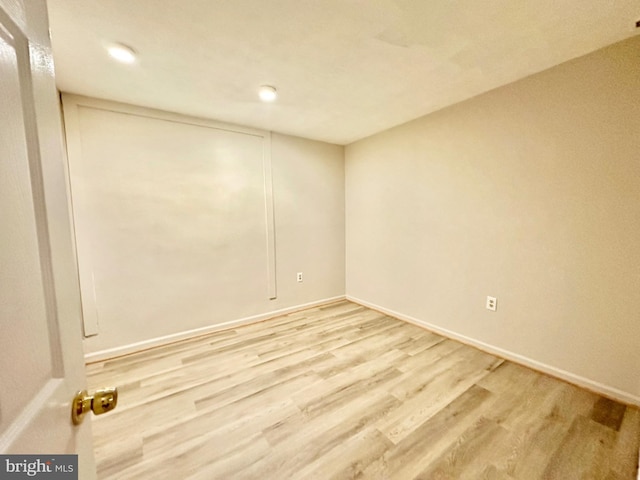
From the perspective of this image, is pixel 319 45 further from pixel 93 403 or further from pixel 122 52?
pixel 93 403

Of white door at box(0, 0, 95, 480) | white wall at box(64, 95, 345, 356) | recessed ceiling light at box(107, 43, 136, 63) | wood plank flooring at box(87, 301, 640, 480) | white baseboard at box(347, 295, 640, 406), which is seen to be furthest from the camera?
white wall at box(64, 95, 345, 356)

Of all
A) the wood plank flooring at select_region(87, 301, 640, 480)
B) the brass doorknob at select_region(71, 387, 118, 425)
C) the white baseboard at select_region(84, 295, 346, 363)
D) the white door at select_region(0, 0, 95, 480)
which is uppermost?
the white door at select_region(0, 0, 95, 480)

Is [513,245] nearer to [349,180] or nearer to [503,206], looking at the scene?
[503,206]

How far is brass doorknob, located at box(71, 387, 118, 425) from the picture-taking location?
511 millimetres

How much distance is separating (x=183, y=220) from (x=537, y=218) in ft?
9.93

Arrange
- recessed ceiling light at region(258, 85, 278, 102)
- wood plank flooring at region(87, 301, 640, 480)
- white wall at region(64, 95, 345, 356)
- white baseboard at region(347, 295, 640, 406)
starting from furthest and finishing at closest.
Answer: white wall at region(64, 95, 345, 356) → recessed ceiling light at region(258, 85, 278, 102) → white baseboard at region(347, 295, 640, 406) → wood plank flooring at region(87, 301, 640, 480)

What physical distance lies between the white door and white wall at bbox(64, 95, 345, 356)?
203 cm

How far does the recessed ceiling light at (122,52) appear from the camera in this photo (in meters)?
1.47

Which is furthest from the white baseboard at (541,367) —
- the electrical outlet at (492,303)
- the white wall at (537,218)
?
the electrical outlet at (492,303)

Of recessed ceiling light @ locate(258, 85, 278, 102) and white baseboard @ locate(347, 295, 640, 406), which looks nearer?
white baseboard @ locate(347, 295, 640, 406)

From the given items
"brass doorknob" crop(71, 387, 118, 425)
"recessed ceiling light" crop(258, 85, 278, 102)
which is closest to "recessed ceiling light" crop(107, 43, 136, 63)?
"recessed ceiling light" crop(258, 85, 278, 102)

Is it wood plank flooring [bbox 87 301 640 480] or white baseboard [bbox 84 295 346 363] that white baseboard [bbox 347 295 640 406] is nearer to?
wood plank flooring [bbox 87 301 640 480]

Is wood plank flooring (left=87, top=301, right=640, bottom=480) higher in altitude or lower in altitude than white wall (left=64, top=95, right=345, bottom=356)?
lower

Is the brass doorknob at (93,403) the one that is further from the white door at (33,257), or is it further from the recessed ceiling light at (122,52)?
the recessed ceiling light at (122,52)
